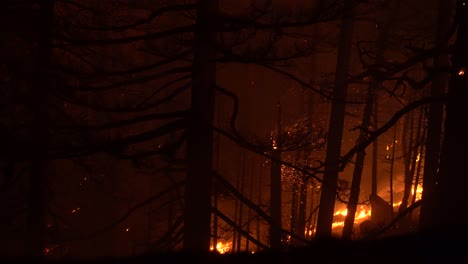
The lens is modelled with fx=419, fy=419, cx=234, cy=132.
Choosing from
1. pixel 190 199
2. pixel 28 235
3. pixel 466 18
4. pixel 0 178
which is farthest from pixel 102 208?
pixel 466 18

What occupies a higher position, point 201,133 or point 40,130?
point 40,130

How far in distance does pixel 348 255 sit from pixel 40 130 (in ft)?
27.0

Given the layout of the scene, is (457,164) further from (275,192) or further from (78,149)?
(275,192)

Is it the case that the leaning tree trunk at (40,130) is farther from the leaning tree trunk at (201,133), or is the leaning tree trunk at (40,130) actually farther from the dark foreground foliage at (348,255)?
the dark foreground foliage at (348,255)

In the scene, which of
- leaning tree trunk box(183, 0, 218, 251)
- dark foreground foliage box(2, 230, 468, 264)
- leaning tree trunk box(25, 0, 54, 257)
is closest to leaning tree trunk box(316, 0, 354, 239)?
leaning tree trunk box(183, 0, 218, 251)

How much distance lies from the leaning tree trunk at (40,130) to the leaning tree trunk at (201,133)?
238cm

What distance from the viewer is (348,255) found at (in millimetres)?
2574

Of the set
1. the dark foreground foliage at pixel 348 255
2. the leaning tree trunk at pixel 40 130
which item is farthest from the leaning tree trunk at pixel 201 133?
the dark foreground foliage at pixel 348 255

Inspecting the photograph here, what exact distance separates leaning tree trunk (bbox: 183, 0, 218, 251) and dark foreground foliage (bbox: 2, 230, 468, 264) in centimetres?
440

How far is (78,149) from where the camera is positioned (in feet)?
20.9

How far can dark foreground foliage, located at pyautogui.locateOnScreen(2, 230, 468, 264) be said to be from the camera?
2514 mm

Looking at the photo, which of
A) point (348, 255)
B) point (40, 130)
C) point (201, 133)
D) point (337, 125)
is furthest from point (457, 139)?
point (40, 130)

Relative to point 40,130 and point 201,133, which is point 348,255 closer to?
point 201,133

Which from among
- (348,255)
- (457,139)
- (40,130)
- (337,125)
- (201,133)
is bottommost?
(348,255)
